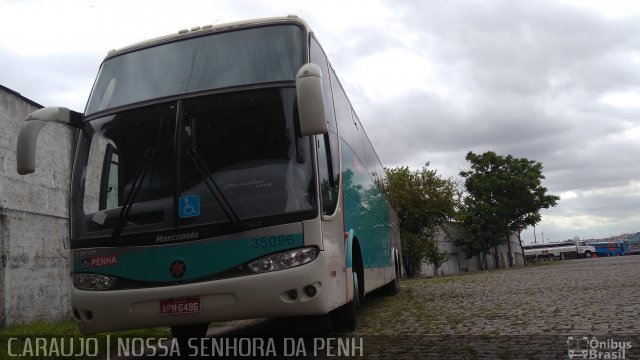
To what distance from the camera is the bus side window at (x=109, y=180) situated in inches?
219

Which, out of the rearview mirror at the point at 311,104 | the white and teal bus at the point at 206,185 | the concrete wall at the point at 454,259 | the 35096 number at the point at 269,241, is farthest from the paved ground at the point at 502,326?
the concrete wall at the point at 454,259

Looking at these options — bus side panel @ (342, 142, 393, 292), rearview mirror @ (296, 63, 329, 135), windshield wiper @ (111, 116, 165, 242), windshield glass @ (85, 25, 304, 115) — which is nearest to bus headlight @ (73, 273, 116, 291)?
windshield wiper @ (111, 116, 165, 242)

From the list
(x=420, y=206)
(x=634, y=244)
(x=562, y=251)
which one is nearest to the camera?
(x=420, y=206)

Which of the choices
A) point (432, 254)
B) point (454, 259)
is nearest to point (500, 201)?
point (454, 259)

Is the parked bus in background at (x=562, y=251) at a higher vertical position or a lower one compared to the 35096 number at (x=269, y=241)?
lower

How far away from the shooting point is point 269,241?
5.20m

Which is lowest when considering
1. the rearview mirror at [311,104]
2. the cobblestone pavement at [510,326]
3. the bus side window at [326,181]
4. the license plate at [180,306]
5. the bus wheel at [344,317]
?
the cobblestone pavement at [510,326]

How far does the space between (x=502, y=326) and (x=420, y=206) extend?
26471 millimetres

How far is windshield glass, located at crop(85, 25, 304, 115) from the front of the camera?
5.80 metres

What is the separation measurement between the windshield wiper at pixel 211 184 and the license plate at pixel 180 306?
0.83 m

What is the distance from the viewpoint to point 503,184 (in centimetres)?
4403

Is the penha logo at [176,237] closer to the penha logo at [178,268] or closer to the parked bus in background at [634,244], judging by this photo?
the penha logo at [178,268]

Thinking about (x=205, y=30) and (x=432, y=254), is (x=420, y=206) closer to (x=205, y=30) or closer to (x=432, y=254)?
(x=432, y=254)

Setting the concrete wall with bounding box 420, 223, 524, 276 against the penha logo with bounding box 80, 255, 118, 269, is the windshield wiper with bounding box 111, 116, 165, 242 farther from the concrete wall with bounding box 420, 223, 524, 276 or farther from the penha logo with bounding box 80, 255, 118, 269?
the concrete wall with bounding box 420, 223, 524, 276
